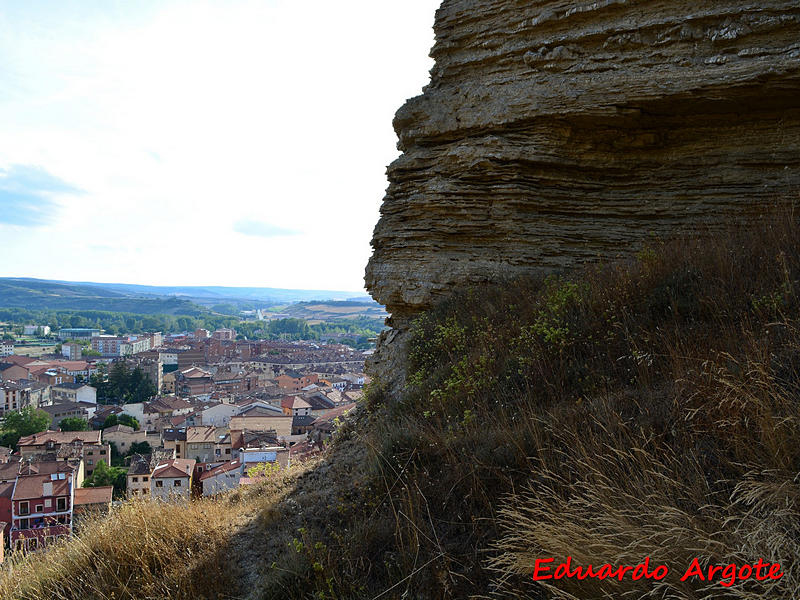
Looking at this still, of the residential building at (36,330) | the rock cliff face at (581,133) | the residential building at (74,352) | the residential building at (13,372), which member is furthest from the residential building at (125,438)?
the residential building at (36,330)

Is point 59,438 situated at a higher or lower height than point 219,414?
higher

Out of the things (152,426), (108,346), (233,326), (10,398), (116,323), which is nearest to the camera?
(152,426)

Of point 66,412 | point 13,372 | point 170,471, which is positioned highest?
point 170,471

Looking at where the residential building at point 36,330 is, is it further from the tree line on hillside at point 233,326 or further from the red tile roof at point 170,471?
the red tile roof at point 170,471

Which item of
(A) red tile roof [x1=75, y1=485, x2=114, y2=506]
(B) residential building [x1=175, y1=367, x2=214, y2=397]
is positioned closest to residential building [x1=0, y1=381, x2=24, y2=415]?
(B) residential building [x1=175, y1=367, x2=214, y2=397]

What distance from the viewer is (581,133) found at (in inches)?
303

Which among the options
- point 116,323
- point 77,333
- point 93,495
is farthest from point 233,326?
point 93,495

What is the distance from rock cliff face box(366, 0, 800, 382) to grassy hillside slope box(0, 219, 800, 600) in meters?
1.85

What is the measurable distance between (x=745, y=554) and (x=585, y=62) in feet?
24.3

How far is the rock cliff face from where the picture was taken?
6.70 metres

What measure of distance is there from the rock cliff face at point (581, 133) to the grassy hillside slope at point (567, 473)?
1.85 meters

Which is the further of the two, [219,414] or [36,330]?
[36,330]

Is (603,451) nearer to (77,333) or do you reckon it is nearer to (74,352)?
(74,352)

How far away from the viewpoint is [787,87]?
250 inches
